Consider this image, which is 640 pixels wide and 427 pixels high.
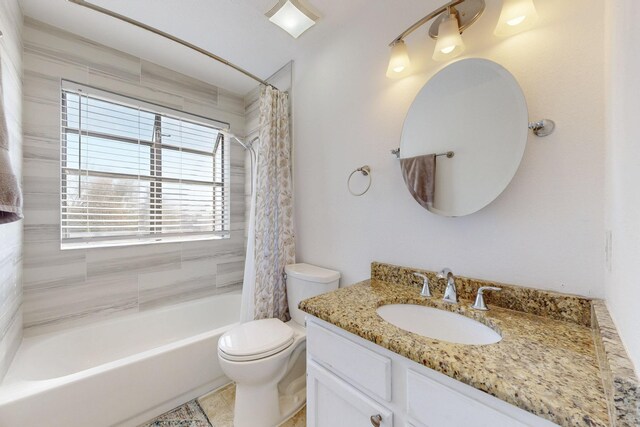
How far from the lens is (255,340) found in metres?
1.39

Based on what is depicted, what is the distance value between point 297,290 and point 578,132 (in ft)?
5.10

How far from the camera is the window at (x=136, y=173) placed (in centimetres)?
179

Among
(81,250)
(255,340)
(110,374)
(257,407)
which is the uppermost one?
(81,250)

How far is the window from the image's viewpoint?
1792 millimetres

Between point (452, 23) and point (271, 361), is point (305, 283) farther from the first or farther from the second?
point (452, 23)

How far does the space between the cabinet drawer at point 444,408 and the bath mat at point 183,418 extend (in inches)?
52.5

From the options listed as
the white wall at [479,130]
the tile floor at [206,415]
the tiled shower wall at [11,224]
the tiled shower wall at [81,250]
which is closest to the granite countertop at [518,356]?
the white wall at [479,130]

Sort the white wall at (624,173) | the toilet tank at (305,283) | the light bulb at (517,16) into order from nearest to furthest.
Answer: the white wall at (624,173) → the light bulb at (517,16) → the toilet tank at (305,283)

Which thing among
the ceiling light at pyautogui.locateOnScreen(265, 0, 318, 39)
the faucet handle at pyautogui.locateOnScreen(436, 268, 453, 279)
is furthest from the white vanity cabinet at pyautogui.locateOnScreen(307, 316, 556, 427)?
the ceiling light at pyautogui.locateOnScreen(265, 0, 318, 39)

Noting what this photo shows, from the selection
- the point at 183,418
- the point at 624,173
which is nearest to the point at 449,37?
the point at 624,173

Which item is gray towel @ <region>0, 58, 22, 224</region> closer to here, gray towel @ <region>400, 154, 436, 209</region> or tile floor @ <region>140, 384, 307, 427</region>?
tile floor @ <region>140, 384, 307, 427</region>

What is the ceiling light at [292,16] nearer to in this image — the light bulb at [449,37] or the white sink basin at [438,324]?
the light bulb at [449,37]

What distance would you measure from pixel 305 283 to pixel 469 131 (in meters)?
1.23

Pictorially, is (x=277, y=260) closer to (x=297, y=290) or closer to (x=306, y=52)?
(x=297, y=290)
